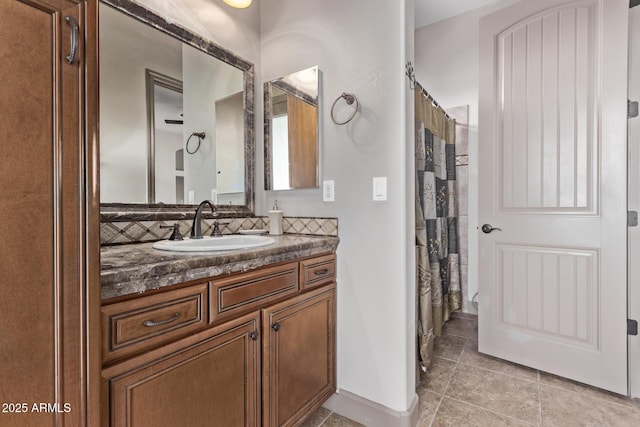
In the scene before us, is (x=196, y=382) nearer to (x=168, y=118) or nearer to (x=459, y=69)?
(x=168, y=118)

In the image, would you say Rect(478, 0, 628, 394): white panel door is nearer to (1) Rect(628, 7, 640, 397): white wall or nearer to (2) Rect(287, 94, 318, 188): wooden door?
(1) Rect(628, 7, 640, 397): white wall

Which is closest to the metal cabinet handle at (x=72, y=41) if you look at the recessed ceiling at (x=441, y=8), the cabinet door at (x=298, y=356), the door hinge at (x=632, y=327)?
the cabinet door at (x=298, y=356)

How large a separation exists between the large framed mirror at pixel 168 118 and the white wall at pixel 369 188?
0.49 meters

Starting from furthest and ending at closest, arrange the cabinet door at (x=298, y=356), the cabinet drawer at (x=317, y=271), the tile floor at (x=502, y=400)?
the tile floor at (x=502, y=400)
the cabinet drawer at (x=317, y=271)
the cabinet door at (x=298, y=356)

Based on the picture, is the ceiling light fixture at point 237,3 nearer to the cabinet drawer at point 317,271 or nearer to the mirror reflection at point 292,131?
the mirror reflection at point 292,131

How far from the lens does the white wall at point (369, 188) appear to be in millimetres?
1452

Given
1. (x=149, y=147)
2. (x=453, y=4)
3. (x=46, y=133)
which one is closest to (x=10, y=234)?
(x=46, y=133)

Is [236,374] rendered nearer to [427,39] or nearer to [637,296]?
[637,296]

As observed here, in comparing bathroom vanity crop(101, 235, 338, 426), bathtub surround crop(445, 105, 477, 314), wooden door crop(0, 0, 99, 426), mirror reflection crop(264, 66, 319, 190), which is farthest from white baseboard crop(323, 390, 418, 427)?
bathtub surround crop(445, 105, 477, 314)

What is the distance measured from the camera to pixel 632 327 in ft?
5.63

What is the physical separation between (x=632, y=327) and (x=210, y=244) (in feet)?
7.84

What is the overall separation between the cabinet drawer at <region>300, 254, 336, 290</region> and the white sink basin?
210 mm

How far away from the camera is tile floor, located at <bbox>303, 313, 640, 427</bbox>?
1537mm

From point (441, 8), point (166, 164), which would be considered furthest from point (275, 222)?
point (441, 8)
